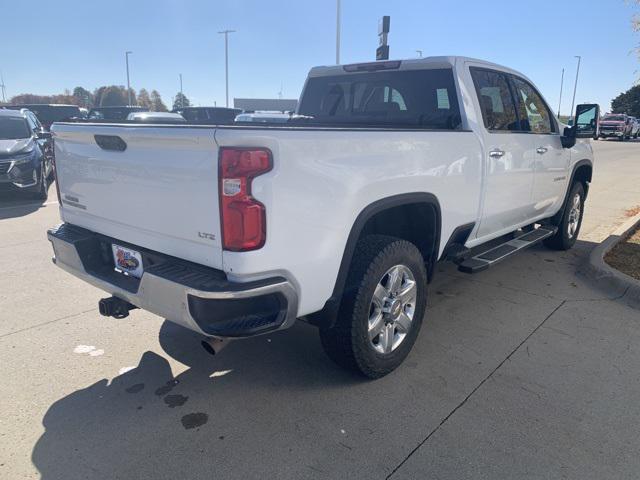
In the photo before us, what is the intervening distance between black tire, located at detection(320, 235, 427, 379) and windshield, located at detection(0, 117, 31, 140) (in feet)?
29.8

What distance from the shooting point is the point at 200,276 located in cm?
237

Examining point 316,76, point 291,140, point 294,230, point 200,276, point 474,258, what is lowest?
point 474,258

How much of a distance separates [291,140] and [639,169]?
732 inches

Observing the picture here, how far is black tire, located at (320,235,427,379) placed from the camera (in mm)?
2850

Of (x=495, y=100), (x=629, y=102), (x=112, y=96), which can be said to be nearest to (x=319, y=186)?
(x=495, y=100)

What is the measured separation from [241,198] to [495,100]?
2.88m

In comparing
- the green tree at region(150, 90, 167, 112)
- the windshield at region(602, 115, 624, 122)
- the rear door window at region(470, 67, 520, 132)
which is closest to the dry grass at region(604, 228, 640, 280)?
the rear door window at region(470, 67, 520, 132)

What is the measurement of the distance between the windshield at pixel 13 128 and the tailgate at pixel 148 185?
762cm

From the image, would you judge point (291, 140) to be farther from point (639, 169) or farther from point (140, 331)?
point (639, 169)

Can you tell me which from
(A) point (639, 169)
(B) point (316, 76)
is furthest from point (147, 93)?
(B) point (316, 76)

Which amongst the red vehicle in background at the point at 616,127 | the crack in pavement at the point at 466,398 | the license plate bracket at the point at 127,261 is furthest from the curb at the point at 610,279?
the red vehicle in background at the point at 616,127

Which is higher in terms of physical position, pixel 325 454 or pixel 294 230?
pixel 294 230

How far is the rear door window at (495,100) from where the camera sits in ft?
13.1

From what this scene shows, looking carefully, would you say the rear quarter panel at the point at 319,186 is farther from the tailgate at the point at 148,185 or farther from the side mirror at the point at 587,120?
the side mirror at the point at 587,120
